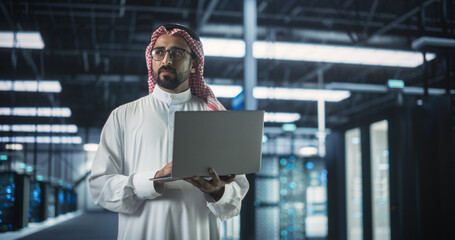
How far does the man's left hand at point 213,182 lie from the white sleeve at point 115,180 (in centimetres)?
16

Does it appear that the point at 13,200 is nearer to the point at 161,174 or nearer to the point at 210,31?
the point at 210,31

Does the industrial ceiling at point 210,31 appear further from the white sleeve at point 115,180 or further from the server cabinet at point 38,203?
the white sleeve at point 115,180

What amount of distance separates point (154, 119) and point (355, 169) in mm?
5021

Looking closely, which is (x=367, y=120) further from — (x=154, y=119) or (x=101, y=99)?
(x=101, y=99)

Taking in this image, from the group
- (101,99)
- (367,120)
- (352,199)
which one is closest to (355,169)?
(352,199)

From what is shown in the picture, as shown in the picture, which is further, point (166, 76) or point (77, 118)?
point (77, 118)

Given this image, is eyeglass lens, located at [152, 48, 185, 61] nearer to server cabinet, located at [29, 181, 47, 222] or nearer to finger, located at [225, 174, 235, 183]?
finger, located at [225, 174, 235, 183]

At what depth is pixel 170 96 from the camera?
5.91ft

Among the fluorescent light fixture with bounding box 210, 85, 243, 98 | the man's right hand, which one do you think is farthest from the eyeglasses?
the fluorescent light fixture with bounding box 210, 85, 243, 98

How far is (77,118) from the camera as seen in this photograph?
19641 millimetres

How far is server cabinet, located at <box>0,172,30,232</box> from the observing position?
6.67 metres

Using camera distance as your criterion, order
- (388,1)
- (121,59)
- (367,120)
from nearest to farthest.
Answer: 1. (367,120)
2. (388,1)
3. (121,59)

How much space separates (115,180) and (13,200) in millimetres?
5895

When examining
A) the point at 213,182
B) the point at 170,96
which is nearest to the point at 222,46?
the point at 170,96
